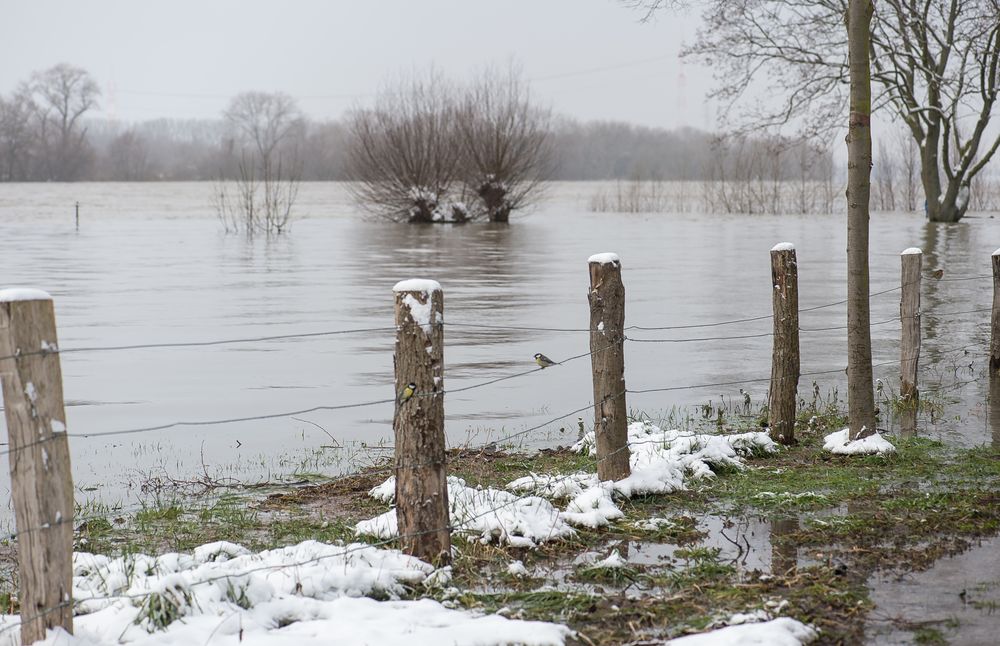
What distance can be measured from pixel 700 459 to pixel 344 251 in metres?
25.8

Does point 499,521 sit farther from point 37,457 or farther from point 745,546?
point 37,457

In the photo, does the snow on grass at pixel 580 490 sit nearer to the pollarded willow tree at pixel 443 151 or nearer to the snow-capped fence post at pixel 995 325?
the snow-capped fence post at pixel 995 325

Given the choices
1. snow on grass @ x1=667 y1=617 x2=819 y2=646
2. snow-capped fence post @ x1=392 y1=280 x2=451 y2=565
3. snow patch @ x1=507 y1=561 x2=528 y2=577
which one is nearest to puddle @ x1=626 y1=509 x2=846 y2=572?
snow patch @ x1=507 y1=561 x2=528 y2=577

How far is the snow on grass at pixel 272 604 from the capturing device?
Answer: 3.99m

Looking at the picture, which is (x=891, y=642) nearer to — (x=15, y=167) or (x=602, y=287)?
(x=602, y=287)

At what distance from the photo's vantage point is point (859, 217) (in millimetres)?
7230

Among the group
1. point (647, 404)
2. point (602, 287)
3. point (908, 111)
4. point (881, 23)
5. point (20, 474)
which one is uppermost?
point (881, 23)

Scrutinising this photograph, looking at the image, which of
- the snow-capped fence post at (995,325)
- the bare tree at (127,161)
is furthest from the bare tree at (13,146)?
the snow-capped fence post at (995,325)

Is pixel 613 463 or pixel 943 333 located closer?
pixel 613 463

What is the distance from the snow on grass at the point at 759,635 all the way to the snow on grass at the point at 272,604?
50 centimetres

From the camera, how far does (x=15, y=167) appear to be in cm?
11850

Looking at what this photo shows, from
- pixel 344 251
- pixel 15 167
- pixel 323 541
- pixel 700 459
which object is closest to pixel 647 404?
pixel 700 459

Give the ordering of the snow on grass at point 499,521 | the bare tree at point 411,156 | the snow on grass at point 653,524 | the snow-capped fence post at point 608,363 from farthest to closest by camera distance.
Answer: the bare tree at point 411,156
the snow-capped fence post at point 608,363
the snow on grass at point 653,524
the snow on grass at point 499,521

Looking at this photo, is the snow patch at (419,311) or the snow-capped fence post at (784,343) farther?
the snow-capped fence post at (784,343)
